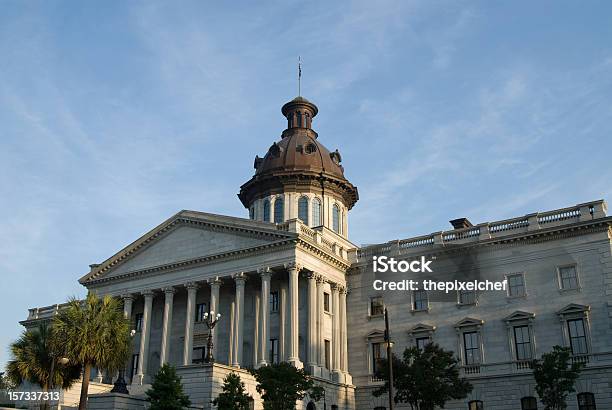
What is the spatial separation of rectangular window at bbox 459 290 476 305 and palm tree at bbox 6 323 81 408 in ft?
76.6

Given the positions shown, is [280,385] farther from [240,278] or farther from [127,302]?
[127,302]

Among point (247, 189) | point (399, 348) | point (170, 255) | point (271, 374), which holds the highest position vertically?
point (247, 189)

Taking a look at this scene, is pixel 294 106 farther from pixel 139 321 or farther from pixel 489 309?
pixel 489 309

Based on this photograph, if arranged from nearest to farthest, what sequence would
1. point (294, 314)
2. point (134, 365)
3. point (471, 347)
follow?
point (294, 314)
point (471, 347)
point (134, 365)

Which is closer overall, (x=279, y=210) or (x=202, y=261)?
(x=202, y=261)

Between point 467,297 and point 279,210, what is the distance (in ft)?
60.0

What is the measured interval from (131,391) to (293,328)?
11512mm

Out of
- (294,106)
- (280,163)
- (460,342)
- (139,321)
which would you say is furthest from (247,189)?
(460,342)

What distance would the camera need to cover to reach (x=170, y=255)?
48875 millimetres

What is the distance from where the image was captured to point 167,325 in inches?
1836

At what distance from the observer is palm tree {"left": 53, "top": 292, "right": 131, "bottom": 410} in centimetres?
3209

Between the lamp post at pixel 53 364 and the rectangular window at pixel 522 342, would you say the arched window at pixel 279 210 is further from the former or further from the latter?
the lamp post at pixel 53 364

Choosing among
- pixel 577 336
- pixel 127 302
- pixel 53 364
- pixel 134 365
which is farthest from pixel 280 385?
pixel 127 302

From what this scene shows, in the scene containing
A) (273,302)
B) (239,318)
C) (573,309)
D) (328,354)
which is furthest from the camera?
(273,302)
